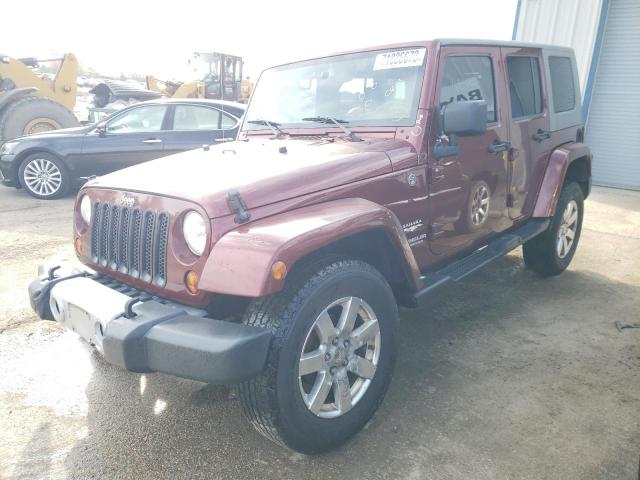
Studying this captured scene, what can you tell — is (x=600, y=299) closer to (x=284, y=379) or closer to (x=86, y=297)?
(x=284, y=379)

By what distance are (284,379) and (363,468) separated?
64 cm

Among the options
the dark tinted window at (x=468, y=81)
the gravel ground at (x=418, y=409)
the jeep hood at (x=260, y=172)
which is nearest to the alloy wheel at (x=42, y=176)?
the gravel ground at (x=418, y=409)

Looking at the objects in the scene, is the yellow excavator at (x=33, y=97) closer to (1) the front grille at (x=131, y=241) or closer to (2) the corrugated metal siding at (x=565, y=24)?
(1) the front grille at (x=131, y=241)

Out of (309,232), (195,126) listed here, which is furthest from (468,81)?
(195,126)

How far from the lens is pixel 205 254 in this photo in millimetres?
2146

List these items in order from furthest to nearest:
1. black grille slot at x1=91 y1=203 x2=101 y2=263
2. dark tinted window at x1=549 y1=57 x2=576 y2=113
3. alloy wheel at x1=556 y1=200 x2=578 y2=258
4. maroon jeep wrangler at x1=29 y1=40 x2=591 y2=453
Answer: alloy wheel at x1=556 y1=200 x2=578 y2=258 < dark tinted window at x1=549 y1=57 x2=576 y2=113 < black grille slot at x1=91 y1=203 x2=101 y2=263 < maroon jeep wrangler at x1=29 y1=40 x2=591 y2=453

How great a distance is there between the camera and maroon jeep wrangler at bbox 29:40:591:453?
6.64 feet

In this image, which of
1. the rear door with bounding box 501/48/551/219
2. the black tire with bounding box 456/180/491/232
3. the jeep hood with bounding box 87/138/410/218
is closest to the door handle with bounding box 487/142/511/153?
the rear door with bounding box 501/48/551/219

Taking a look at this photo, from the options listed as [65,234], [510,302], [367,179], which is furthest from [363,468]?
[65,234]

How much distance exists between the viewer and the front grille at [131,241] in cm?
231

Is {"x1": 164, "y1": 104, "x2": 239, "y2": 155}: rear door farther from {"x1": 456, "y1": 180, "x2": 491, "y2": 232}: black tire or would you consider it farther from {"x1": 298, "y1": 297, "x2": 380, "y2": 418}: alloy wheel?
{"x1": 298, "y1": 297, "x2": 380, "y2": 418}: alloy wheel

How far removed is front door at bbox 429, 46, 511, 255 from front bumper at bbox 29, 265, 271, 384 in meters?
1.60

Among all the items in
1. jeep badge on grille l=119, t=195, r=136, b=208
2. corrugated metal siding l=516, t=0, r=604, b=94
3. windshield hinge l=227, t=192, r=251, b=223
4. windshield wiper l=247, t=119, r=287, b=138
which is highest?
corrugated metal siding l=516, t=0, r=604, b=94

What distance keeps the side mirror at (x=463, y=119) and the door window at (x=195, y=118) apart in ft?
16.6
